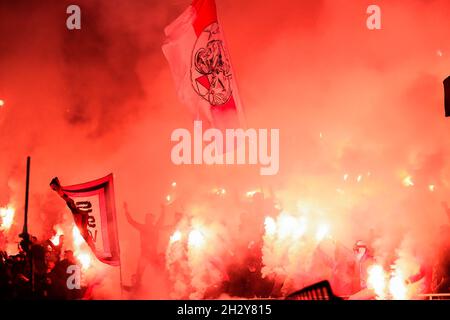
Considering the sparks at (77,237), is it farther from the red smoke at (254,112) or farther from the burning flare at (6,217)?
the burning flare at (6,217)

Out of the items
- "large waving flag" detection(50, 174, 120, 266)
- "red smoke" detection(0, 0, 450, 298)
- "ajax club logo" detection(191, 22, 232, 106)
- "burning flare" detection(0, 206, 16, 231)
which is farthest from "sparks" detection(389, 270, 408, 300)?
"burning flare" detection(0, 206, 16, 231)

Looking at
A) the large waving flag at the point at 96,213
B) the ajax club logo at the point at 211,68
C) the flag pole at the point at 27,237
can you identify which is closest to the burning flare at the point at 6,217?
the flag pole at the point at 27,237

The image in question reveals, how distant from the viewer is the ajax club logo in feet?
26.4

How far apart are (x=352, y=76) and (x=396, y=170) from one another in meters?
1.54

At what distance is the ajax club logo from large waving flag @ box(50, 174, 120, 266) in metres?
A: 1.92

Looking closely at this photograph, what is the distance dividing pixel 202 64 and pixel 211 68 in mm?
142

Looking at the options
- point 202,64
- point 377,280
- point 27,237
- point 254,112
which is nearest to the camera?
point 27,237

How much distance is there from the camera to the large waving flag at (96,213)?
7850mm

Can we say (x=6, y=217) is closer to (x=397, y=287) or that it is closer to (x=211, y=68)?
(x=211, y=68)

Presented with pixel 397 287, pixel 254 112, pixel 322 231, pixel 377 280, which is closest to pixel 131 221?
pixel 254 112

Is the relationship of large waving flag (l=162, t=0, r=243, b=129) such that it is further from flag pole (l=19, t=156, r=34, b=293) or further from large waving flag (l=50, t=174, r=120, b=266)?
flag pole (l=19, t=156, r=34, b=293)

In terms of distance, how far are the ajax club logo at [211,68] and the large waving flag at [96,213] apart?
1.92 metres

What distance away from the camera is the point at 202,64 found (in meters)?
8.07

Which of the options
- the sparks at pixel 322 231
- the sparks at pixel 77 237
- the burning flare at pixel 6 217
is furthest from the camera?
the sparks at pixel 322 231
